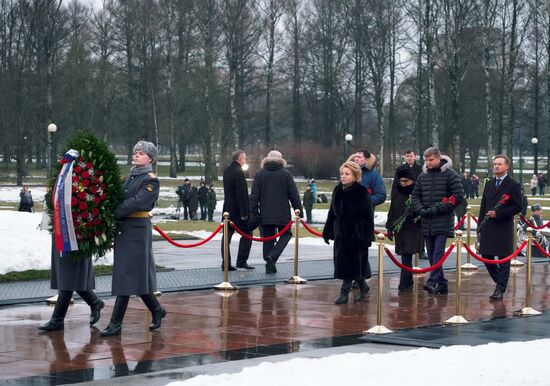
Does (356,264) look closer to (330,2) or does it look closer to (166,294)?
(166,294)

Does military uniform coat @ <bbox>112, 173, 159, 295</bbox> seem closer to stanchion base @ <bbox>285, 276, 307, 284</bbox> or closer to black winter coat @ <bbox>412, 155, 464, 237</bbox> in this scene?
black winter coat @ <bbox>412, 155, 464, 237</bbox>

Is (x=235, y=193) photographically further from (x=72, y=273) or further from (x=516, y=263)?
(x=72, y=273)

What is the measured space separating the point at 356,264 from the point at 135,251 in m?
3.57

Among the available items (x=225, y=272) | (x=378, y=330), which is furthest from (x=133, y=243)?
(x=225, y=272)

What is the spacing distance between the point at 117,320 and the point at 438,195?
5.25 m

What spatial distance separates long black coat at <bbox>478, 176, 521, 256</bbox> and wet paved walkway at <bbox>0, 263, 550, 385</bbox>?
66 cm

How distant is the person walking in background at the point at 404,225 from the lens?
49.6 feet

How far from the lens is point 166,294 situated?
1473cm

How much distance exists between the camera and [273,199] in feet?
55.8

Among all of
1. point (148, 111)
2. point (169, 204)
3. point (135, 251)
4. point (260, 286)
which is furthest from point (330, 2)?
point (135, 251)

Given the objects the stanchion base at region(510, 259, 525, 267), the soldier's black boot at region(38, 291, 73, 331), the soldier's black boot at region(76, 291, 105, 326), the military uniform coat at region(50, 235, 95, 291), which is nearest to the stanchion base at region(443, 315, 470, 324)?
the soldier's black boot at region(76, 291, 105, 326)

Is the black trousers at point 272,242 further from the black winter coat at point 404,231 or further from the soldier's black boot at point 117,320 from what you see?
the soldier's black boot at point 117,320

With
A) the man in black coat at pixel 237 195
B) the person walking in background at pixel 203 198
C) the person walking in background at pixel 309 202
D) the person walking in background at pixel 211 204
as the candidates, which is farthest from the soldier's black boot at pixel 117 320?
the person walking in background at pixel 203 198

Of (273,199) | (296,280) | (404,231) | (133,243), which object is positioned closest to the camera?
(133,243)
